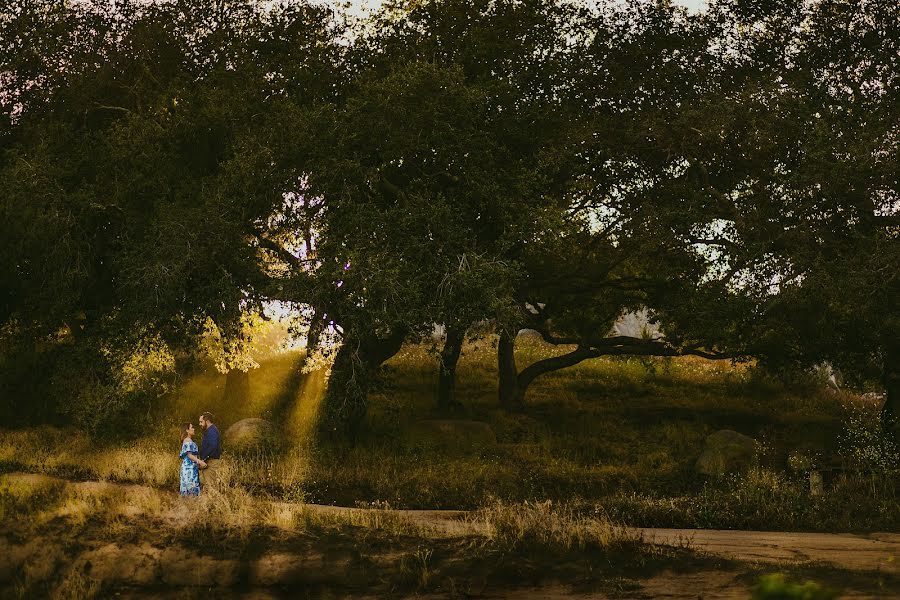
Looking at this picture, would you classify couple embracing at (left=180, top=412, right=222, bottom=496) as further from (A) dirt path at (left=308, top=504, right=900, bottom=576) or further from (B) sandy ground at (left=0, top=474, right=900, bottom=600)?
(A) dirt path at (left=308, top=504, right=900, bottom=576)

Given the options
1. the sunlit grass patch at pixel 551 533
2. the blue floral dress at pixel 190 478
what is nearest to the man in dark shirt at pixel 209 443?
the blue floral dress at pixel 190 478

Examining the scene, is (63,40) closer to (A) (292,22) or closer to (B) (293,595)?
(A) (292,22)

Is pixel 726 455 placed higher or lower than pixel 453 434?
lower

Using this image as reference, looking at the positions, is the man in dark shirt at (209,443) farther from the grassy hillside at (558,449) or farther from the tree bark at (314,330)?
the tree bark at (314,330)

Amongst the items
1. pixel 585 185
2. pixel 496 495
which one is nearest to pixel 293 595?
pixel 496 495

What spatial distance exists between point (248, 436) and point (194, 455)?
8.32 meters

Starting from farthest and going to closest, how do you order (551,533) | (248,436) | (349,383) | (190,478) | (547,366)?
(547,366) → (248,436) → (349,383) → (190,478) → (551,533)

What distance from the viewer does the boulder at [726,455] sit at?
22.8 meters

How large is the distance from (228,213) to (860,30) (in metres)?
14.9

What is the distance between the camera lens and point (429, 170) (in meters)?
22.0

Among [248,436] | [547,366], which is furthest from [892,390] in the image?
[248,436]

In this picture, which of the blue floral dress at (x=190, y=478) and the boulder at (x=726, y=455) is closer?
the blue floral dress at (x=190, y=478)

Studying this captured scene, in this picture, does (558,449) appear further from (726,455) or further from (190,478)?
(190,478)

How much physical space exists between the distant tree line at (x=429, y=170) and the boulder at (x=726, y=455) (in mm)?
2619
